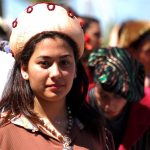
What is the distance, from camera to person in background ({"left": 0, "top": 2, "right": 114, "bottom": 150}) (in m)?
3.08

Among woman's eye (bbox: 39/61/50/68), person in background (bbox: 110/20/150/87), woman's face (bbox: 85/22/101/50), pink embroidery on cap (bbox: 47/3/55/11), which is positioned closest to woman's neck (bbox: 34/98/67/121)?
woman's eye (bbox: 39/61/50/68)

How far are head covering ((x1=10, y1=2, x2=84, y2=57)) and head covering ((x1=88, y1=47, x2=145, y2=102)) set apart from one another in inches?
43.1

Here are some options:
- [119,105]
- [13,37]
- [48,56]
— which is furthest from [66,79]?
[119,105]

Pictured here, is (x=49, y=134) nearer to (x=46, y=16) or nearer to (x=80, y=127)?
(x=80, y=127)

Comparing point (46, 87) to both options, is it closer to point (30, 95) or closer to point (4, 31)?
point (30, 95)

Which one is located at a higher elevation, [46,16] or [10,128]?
[46,16]

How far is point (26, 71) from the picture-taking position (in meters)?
3.19

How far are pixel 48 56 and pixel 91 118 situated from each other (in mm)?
541

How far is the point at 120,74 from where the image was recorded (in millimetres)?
4305

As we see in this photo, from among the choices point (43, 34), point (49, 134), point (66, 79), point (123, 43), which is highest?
point (123, 43)

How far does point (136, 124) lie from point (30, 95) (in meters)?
1.34

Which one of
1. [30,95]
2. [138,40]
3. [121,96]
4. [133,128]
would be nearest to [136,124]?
[133,128]

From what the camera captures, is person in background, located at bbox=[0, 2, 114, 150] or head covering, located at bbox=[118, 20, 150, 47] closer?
person in background, located at bbox=[0, 2, 114, 150]

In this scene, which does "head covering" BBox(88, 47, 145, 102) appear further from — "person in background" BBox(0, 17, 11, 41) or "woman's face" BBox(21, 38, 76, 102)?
"woman's face" BBox(21, 38, 76, 102)
